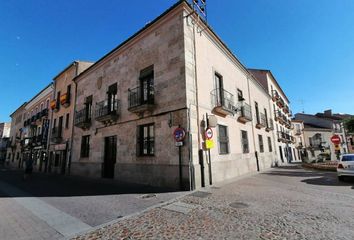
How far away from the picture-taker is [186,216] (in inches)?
178

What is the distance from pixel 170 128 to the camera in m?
8.37

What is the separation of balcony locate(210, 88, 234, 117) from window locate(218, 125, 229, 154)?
838 mm

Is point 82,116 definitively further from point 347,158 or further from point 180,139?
point 347,158

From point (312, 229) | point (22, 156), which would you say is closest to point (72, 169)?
point (312, 229)

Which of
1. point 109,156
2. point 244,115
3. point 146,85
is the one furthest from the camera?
point 244,115

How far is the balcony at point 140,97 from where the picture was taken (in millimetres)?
9375

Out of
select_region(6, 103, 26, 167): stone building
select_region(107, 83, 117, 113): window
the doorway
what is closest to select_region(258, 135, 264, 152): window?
the doorway

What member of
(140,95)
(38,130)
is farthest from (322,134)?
(38,130)

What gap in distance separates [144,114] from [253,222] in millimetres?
7049

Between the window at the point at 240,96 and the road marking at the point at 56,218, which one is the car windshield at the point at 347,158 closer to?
the window at the point at 240,96

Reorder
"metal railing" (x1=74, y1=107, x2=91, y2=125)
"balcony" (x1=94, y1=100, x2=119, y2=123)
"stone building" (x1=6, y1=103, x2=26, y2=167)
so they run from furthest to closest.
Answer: "stone building" (x1=6, y1=103, x2=26, y2=167) < "metal railing" (x1=74, y1=107, x2=91, y2=125) < "balcony" (x1=94, y1=100, x2=119, y2=123)

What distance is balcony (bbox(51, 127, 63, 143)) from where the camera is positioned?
56.2 ft

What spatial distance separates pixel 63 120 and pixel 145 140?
12.2m

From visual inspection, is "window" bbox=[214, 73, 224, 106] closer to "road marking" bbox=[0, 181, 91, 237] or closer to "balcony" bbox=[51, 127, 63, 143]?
"road marking" bbox=[0, 181, 91, 237]
